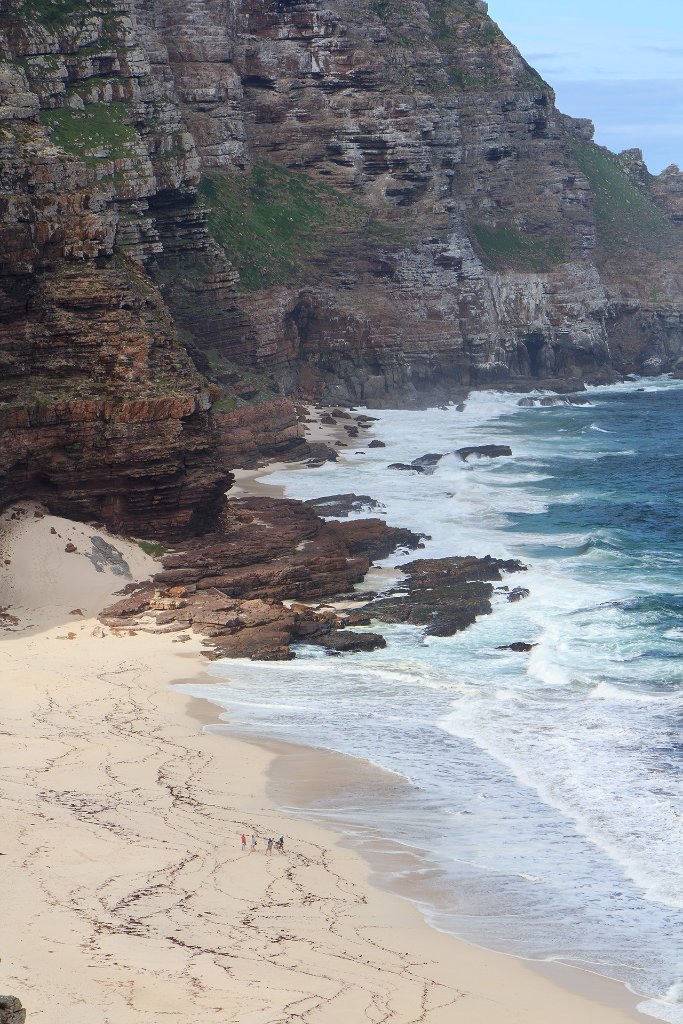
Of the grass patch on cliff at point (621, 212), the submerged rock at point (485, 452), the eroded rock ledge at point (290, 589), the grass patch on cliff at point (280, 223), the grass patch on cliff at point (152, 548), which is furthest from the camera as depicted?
the grass patch on cliff at point (621, 212)

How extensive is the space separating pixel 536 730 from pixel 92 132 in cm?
3994

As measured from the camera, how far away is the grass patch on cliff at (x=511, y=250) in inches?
4402

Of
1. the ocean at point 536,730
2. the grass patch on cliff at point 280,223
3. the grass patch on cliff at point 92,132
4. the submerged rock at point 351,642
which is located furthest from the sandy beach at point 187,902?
the grass patch on cliff at point 280,223

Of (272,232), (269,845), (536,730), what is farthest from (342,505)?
(272,232)

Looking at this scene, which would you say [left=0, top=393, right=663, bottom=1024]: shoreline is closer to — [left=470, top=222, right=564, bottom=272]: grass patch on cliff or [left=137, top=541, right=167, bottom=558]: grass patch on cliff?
[left=137, top=541, right=167, bottom=558]: grass patch on cliff

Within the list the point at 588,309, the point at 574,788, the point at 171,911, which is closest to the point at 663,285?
the point at 588,309

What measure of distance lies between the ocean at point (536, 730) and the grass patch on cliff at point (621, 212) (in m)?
71.0

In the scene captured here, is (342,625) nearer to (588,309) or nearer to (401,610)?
(401,610)

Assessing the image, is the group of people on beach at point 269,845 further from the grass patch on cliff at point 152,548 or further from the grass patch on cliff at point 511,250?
the grass patch on cliff at point 511,250

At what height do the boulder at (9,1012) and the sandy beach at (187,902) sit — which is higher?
the boulder at (9,1012)

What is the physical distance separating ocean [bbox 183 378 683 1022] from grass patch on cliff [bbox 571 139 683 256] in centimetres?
7102

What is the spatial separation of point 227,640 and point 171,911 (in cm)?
1759

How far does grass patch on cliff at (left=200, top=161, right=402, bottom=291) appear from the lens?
8856 centimetres

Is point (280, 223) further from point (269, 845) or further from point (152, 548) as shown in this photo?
point (269, 845)
